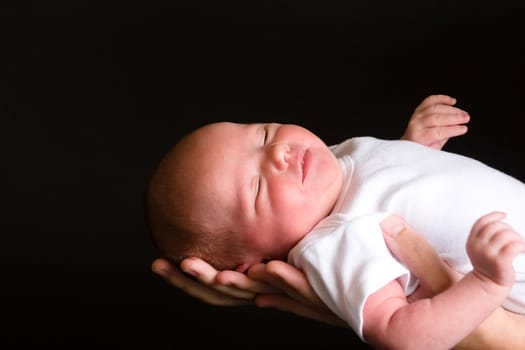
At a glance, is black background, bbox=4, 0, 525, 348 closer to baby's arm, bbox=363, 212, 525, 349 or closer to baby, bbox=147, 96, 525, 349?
baby, bbox=147, 96, 525, 349

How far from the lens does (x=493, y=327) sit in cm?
116

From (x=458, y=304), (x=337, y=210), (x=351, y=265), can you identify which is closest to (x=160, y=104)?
(x=337, y=210)

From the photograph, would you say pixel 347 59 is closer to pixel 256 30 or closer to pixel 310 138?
pixel 256 30

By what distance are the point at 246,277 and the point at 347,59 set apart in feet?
3.75

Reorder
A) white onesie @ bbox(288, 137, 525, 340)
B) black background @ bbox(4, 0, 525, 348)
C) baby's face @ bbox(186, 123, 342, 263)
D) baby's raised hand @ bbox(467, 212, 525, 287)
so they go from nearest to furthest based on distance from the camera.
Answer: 1. baby's raised hand @ bbox(467, 212, 525, 287)
2. white onesie @ bbox(288, 137, 525, 340)
3. baby's face @ bbox(186, 123, 342, 263)
4. black background @ bbox(4, 0, 525, 348)

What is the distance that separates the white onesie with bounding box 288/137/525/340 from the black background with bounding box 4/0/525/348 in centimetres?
93

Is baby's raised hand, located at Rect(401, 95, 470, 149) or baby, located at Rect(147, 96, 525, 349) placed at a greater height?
baby's raised hand, located at Rect(401, 95, 470, 149)

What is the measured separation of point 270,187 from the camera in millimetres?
1210

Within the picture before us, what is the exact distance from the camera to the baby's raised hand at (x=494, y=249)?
964 mm

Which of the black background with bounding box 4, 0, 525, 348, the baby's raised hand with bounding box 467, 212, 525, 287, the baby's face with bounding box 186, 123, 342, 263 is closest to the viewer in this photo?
the baby's raised hand with bounding box 467, 212, 525, 287

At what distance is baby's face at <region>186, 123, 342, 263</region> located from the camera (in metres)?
1.21

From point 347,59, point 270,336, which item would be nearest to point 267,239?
point 270,336

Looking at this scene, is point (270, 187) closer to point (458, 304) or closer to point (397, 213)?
point (397, 213)

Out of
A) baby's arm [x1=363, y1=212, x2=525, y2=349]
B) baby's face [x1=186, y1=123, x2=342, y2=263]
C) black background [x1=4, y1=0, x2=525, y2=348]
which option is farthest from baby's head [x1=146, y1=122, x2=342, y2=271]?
black background [x1=4, y1=0, x2=525, y2=348]
